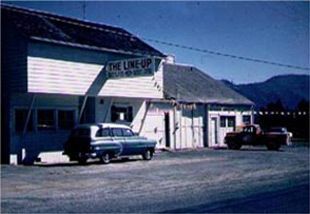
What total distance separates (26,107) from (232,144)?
16.4 metres

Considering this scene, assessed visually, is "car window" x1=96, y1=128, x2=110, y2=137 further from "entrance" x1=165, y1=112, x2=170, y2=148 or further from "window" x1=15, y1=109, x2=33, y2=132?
"entrance" x1=165, y1=112, x2=170, y2=148

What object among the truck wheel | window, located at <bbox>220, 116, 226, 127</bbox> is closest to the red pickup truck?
the truck wheel

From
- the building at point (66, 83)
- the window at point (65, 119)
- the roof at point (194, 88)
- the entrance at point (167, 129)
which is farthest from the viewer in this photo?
the roof at point (194, 88)

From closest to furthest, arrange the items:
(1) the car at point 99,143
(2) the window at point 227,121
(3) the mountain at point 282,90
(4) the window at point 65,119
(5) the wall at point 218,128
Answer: (1) the car at point 99,143 < (4) the window at point 65,119 < (5) the wall at point 218,128 < (2) the window at point 227,121 < (3) the mountain at point 282,90

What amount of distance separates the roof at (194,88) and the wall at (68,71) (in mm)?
6955

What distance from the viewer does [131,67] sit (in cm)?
2494

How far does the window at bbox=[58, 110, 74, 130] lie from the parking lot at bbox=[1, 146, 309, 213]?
4.20 m

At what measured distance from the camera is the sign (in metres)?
24.6

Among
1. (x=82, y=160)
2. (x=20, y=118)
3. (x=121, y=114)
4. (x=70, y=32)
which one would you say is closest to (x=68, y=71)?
(x=70, y=32)

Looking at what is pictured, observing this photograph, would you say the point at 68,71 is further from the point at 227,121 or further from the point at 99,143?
the point at 227,121

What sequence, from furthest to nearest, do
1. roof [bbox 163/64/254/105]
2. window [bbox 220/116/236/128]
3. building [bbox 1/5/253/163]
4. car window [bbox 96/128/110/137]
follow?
window [bbox 220/116/236/128], roof [bbox 163/64/254/105], building [bbox 1/5/253/163], car window [bbox 96/128/110/137]

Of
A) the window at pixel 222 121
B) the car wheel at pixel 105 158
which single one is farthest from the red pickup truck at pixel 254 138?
the car wheel at pixel 105 158

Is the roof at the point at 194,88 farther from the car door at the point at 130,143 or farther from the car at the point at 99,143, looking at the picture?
the car at the point at 99,143

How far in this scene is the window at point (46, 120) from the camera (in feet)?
79.2
